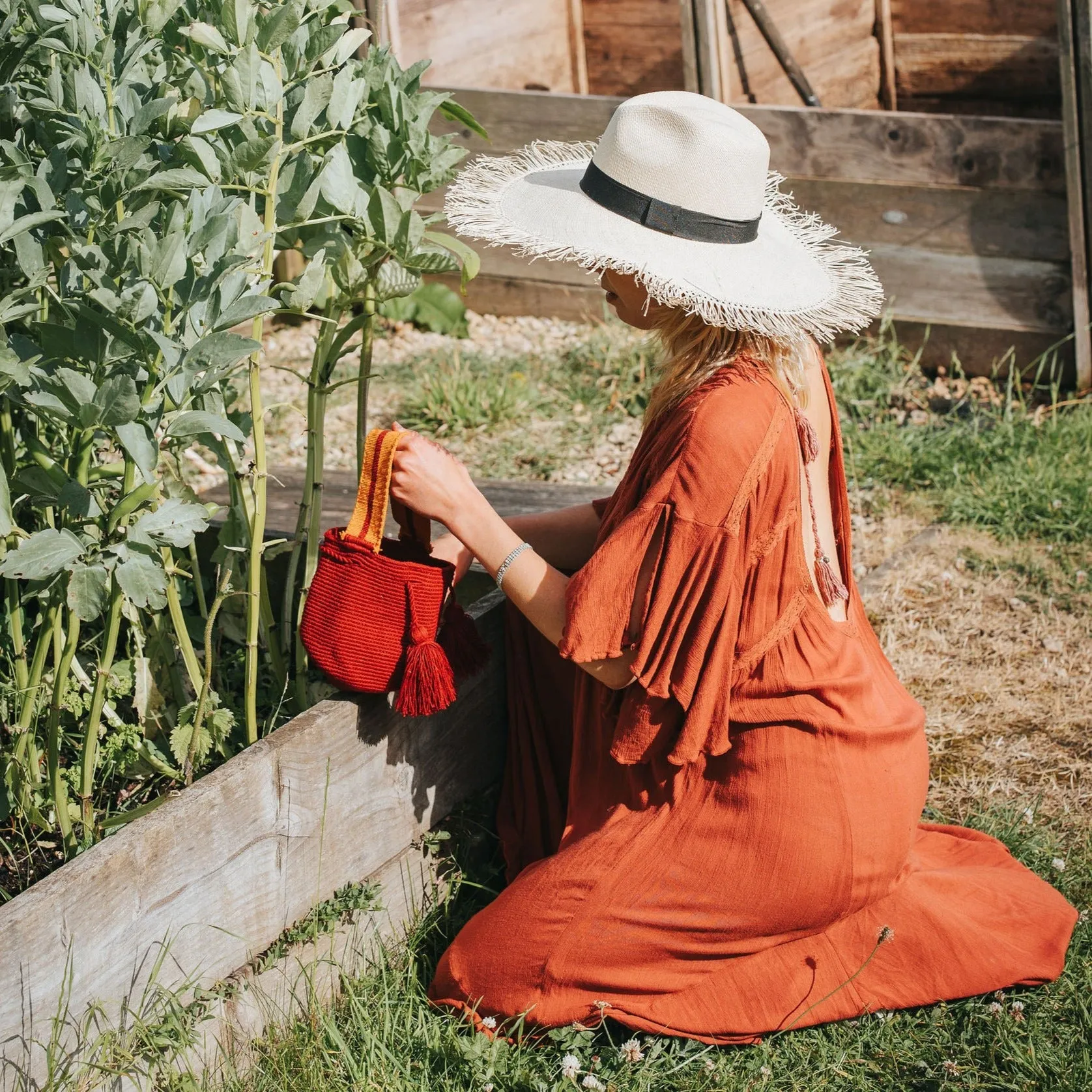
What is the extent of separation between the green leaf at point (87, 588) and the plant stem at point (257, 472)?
13.8 inches

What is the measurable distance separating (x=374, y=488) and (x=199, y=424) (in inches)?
17.4

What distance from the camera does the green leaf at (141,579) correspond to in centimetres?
162

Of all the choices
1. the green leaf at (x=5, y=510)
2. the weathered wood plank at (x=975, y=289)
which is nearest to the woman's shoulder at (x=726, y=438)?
the green leaf at (x=5, y=510)

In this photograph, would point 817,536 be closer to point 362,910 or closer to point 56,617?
Answer: point 362,910

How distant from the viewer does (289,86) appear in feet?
6.11

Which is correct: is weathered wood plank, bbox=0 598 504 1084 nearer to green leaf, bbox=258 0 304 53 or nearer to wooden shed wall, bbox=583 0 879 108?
green leaf, bbox=258 0 304 53

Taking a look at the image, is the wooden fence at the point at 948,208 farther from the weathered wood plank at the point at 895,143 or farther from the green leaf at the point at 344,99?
the green leaf at the point at 344,99

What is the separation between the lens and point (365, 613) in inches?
80.5

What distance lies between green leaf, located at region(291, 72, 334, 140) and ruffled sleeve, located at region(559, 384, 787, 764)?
711 mm

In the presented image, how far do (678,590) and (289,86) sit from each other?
0.94 meters

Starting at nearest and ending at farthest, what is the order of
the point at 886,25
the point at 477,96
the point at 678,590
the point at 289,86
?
Result: the point at 289,86 → the point at 678,590 → the point at 477,96 → the point at 886,25

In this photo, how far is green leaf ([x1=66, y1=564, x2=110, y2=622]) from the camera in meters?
1.62

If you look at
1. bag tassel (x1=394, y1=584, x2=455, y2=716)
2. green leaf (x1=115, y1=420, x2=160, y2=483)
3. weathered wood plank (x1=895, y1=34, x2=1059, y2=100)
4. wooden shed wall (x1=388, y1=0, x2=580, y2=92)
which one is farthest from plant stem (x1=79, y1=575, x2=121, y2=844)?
weathered wood plank (x1=895, y1=34, x2=1059, y2=100)

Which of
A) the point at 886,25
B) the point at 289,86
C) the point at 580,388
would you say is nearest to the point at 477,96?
the point at 580,388
